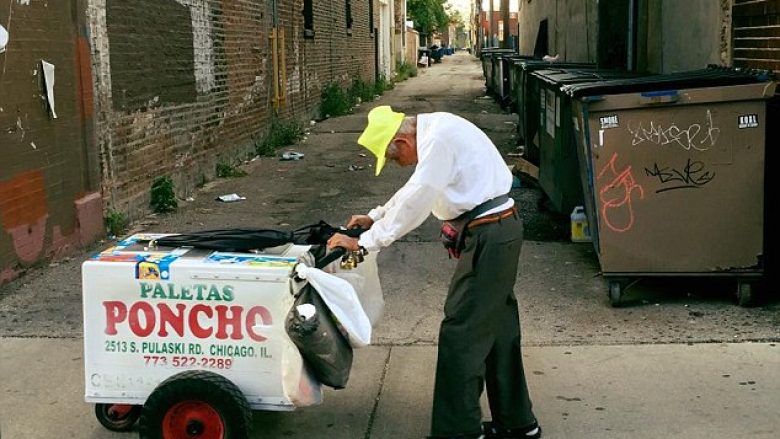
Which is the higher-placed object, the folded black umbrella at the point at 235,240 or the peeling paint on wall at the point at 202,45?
the peeling paint on wall at the point at 202,45

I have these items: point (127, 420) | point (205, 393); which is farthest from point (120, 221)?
point (205, 393)

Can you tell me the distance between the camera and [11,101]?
702cm

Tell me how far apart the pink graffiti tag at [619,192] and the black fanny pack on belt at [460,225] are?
7.17 feet

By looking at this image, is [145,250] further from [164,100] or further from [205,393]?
[164,100]

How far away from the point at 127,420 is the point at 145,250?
2.74ft

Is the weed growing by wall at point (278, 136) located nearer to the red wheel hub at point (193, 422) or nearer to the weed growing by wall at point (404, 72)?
the red wheel hub at point (193, 422)

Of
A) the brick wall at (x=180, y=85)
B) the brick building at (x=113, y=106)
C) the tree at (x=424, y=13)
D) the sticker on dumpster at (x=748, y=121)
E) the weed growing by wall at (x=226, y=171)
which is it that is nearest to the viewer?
the sticker on dumpster at (x=748, y=121)

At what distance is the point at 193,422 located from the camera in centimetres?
397

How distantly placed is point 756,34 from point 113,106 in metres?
5.71

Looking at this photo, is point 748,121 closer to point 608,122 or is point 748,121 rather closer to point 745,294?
point 608,122

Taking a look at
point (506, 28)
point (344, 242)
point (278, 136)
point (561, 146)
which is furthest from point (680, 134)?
point (506, 28)

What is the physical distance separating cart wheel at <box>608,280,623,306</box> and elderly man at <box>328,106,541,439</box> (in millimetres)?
2267

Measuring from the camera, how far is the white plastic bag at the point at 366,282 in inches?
172

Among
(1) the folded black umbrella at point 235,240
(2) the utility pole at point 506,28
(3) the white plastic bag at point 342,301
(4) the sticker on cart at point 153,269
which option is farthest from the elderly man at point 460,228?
(2) the utility pole at point 506,28
